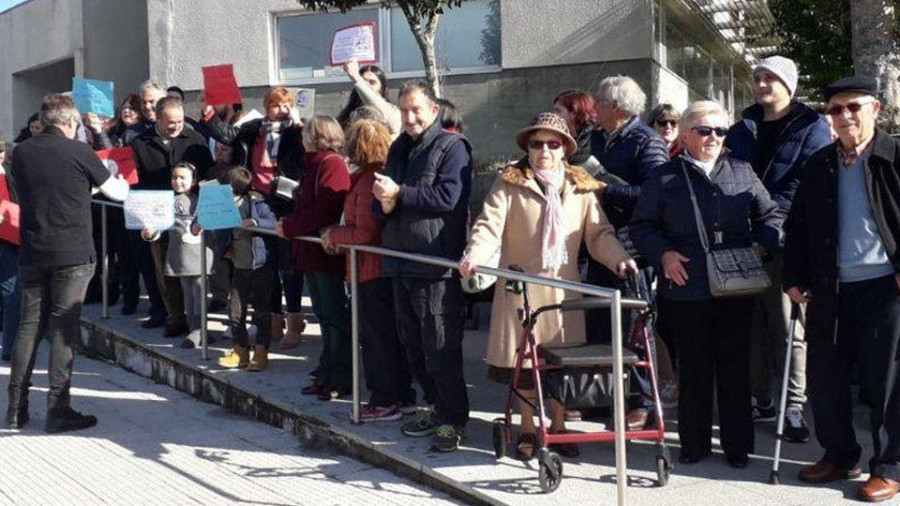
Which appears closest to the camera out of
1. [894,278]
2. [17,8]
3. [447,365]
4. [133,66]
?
[894,278]

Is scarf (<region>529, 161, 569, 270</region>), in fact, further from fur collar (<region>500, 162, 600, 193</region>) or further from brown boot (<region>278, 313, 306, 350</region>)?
brown boot (<region>278, 313, 306, 350</region>)

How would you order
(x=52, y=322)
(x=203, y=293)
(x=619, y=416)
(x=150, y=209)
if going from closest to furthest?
(x=619, y=416)
(x=52, y=322)
(x=203, y=293)
(x=150, y=209)

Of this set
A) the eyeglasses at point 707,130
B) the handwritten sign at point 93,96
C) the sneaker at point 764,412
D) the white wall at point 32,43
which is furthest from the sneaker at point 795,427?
the white wall at point 32,43

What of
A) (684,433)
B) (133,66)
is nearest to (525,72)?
(133,66)

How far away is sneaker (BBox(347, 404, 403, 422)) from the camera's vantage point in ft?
20.8

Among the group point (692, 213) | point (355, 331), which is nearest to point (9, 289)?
point (355, 331)

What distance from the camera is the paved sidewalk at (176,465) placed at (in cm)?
556

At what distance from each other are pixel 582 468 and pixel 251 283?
10.5ft

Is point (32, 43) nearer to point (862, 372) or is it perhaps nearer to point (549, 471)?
point (549, 471)

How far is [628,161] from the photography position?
19.6 feet

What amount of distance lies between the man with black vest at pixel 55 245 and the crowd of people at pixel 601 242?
1cm

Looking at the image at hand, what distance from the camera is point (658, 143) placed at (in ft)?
19.6

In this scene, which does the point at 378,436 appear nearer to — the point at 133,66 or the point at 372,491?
the point at 372,491

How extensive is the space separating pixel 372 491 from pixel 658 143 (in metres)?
2.44
